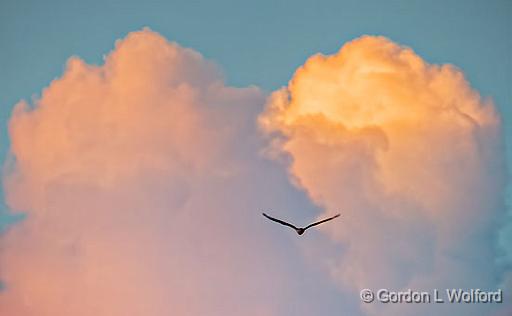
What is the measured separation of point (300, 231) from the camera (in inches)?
7077
